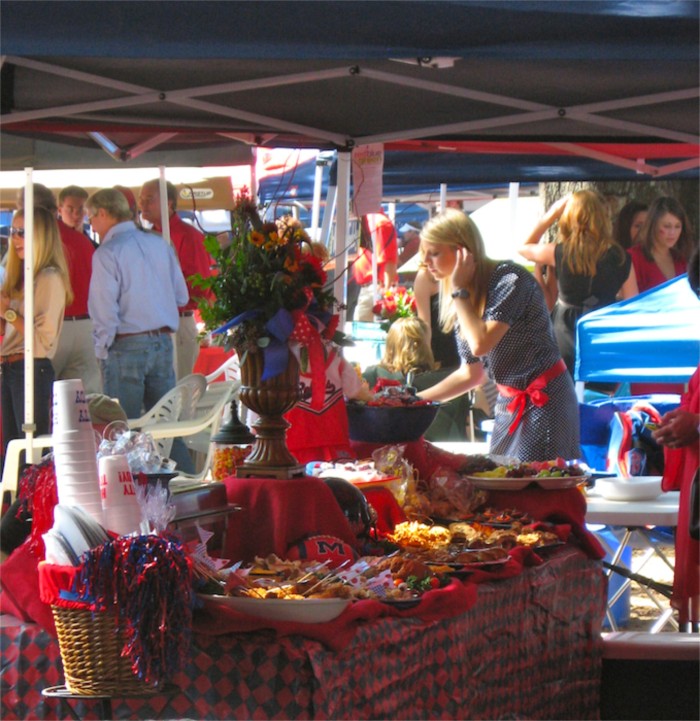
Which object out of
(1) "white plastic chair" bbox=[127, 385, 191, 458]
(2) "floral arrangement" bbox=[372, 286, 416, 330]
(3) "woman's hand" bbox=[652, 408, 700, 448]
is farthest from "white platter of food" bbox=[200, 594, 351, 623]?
(2) "floral arrangement" bbox=[372, 286, 416, 330]

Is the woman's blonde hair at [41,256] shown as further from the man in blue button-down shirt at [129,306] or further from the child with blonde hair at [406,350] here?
the child with blonde hair at [406,350]

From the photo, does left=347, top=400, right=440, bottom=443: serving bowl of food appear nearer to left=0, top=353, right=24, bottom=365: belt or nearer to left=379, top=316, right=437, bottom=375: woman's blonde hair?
left=0, top=353, right=24, bottom=365: belt

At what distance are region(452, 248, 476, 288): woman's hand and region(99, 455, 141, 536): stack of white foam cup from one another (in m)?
2.33

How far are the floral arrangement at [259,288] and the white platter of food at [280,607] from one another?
2.63 ft

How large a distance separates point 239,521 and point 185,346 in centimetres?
440

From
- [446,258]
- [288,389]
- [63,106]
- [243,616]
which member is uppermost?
[63,106]

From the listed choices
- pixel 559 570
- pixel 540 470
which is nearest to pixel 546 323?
pixel 540 470

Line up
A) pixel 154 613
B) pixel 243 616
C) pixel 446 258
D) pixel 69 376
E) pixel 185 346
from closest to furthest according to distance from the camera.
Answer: pixel 154 613
pixel 243 616
pixel 446 258
pixel 69 376
pixel 185 346

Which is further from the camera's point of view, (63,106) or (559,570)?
(63,106)

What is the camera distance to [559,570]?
3.31 meters

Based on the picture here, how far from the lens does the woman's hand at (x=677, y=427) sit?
12.5 ft

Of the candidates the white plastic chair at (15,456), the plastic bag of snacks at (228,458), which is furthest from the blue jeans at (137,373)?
the plastic bag of snacks at (228,458)

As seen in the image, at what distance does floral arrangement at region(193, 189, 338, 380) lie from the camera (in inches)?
118

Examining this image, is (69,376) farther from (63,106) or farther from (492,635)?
(492,635)
